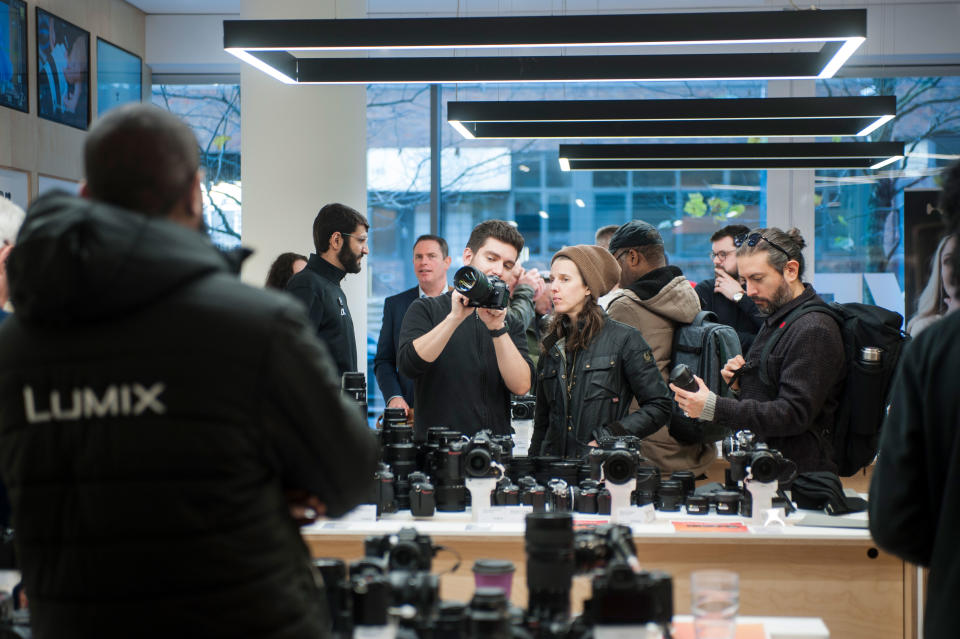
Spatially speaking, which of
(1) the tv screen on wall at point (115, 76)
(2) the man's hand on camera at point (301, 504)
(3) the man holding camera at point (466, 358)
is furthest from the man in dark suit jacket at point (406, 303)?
(2) the man's hand on camera at point (301, 504)

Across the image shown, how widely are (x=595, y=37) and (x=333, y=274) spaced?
77.4 inches

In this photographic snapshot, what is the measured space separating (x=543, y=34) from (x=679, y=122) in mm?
1967

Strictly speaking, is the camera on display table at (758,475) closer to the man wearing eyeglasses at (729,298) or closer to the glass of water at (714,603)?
the glass of water at (714,603)

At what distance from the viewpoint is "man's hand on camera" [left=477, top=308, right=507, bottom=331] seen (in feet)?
11.9

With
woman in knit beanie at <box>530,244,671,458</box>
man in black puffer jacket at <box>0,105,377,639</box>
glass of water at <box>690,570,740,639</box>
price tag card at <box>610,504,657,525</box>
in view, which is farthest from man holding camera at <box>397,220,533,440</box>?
man in black puffer jacket at <box>0,105,377,639</box>

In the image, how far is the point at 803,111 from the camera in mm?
4703

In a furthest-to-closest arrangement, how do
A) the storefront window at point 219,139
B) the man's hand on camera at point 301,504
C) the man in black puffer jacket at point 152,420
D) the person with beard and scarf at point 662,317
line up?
1. the storefront window at point 219,139
2. the person with beard and scarf at point 662,317
3. the man's hand on camera at point 301,504
4. the man in black puffer jacket at point 152,420

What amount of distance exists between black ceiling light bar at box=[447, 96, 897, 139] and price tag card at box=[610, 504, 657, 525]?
2.10 m

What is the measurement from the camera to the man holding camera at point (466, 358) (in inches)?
143

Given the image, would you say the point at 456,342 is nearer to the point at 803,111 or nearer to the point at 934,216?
the point at 803,111

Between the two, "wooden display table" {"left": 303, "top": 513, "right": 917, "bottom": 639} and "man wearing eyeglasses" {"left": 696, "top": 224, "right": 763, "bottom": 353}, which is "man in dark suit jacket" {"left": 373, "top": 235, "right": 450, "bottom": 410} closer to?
"man wearing eyeglasses" {"left": 696, "top": 224, "right": 763, "bottom": 353}

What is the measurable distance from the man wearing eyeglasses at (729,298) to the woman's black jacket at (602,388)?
1959mm

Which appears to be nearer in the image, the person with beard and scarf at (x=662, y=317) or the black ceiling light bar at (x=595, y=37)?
the black ceiling light bar at (x=595, y=37)

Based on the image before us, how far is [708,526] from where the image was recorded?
122 inches
